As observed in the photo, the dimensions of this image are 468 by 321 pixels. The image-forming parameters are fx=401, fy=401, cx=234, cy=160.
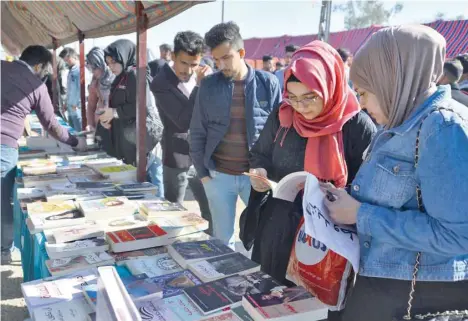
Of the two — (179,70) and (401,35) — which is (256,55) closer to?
(179,70)

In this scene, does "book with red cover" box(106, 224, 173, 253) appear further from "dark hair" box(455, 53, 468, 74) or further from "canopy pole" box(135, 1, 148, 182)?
"dark hair" box(455, 53, 468, 74)

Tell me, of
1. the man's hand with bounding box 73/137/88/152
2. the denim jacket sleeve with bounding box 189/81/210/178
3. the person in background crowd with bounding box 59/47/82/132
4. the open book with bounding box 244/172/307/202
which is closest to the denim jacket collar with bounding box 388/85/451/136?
the open book with bounding box 244/172/307/202

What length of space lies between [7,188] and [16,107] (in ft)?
2.03

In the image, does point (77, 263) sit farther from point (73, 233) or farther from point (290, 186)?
point (290, 186)

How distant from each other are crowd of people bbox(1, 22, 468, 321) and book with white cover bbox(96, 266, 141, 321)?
0.57m

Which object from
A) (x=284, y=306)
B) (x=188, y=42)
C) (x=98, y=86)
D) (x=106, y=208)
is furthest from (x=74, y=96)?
(x=284, y=306)

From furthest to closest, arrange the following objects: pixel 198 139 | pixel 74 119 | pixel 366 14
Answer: pixel 366 14 → pixel 74 119 → pixel 198 139

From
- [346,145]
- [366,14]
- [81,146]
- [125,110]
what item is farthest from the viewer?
[366,14]

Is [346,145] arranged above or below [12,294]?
above

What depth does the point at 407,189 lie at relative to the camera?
99 centimetres

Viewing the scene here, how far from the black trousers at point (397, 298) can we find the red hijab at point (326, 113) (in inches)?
17.6

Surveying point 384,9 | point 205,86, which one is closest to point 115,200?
point 205,86

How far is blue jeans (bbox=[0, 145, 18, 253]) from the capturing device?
271 centimetres

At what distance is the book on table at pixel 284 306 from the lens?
103 centimetres
